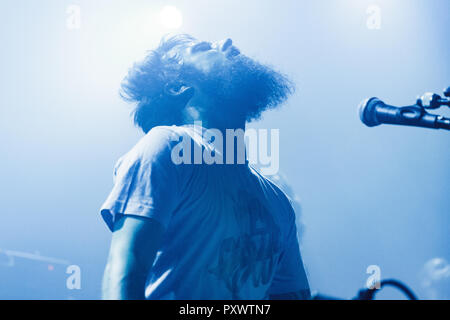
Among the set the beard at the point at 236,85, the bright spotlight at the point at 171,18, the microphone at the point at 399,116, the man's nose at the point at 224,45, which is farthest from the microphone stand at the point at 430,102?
the bright spotlight at the point at 171,18

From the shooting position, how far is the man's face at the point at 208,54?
1379 mm

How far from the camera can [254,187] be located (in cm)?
114

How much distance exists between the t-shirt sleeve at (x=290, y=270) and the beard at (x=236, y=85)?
0.45 metres

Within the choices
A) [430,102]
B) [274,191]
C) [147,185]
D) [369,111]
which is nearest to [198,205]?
[147,185]

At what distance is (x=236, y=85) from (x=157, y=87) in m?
0.34

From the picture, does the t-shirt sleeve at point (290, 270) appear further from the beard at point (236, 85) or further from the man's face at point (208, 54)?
the man's face at point (208, 54)

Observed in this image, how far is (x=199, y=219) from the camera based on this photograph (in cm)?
93

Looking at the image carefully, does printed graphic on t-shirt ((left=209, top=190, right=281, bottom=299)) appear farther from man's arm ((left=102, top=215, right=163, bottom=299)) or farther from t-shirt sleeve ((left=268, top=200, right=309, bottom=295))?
man's arm ((left=102, top=215, right=163, bottom=299))

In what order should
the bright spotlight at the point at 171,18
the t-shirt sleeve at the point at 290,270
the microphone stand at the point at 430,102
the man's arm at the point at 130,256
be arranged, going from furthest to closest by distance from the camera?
the bright spotlight at the point at 171,18 → the t-shirt sleeve at the point at 290,270 → the microphone stand at the point at 430,102 → the man's arm at the point at 130,256

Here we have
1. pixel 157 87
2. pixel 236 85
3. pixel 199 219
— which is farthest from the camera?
pixel 157 87

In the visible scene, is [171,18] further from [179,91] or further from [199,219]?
[199,219]
